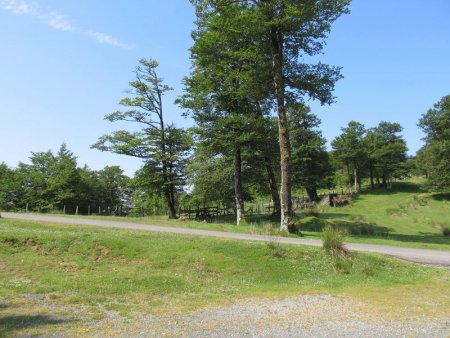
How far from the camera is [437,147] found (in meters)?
60.2

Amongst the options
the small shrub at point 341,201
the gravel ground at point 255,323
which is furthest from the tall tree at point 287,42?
the small shrub at point 341,201

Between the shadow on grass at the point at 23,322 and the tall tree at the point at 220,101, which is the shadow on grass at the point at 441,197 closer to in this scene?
the tall tree at the point at 220,101

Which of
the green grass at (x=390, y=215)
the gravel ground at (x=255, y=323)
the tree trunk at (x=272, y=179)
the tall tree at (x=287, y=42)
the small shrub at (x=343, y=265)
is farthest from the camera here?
the tree trunk at (x=272, y=179)

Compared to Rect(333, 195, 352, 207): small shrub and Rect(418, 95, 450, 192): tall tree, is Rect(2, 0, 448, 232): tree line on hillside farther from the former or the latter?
Rect(418, 95, 450, 192): tall tree

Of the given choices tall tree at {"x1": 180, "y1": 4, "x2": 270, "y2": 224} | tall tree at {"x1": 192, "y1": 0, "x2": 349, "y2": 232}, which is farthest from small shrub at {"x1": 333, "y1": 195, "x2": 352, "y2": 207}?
tall tree at {"x1": 192, "y1": 0, "x2": 349, "y2": 232}

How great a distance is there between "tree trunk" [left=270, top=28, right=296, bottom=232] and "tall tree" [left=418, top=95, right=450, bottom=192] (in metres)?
45.3

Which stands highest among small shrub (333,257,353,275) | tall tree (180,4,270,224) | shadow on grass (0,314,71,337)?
tall tree (180,4,270,224)

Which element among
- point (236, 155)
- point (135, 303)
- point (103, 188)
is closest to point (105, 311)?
point (135, 303)

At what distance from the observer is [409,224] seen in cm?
3781

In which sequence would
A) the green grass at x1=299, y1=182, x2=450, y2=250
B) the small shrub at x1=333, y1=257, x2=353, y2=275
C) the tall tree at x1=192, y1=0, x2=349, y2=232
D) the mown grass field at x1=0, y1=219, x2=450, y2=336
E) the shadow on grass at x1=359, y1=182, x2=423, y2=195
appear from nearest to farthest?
the mown grass field at x1=0, y1=219, x2=450, y2=336 → the small shrub at x1=333, y1=257, x2=353, y2=275 → the tall tree at x1=192, y1=0, x2=349, y2=232 → the green grass at x1=299, y1=182, x2=450, y2=250 → the shadow on grass at x1=359, y1=182, x2=423, y2=195

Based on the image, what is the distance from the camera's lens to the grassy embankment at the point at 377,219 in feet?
77.3

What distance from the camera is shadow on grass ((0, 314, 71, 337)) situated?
6815 mm

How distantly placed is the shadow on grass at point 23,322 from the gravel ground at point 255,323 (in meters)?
0.06

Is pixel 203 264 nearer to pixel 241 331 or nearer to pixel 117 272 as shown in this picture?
pixel 117 272
